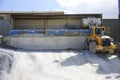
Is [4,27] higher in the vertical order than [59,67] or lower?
higher

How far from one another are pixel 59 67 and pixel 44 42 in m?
8.86

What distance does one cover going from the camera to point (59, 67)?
1745 cm

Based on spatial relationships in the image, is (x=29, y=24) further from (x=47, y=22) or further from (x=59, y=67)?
(x=59, y=67)

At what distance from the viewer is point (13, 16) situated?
3056 centimetres

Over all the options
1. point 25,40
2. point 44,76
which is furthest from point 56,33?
point 44,76

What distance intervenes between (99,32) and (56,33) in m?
5.43

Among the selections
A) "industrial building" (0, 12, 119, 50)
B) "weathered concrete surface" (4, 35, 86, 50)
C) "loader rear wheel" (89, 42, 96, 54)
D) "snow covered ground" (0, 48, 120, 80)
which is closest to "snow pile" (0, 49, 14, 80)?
"snow covered ground" (0, 48, 120, 80)

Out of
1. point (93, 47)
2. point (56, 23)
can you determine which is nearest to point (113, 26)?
point (56, 23)

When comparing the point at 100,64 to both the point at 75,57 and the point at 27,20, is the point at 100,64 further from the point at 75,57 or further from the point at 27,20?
the point at 27,20

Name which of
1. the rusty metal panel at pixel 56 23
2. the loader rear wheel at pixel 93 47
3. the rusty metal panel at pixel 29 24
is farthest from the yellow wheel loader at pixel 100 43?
the rusty metal panel at pixel 29 24

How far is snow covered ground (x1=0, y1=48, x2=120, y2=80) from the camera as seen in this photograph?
15312 mm

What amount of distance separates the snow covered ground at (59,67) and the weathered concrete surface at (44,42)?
4.41m

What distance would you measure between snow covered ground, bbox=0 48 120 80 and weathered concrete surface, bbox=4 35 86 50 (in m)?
4.41

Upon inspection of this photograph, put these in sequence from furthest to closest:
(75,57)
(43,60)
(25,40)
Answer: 1. (25,40)
2. (75,57)
3. (43,60)
